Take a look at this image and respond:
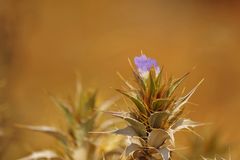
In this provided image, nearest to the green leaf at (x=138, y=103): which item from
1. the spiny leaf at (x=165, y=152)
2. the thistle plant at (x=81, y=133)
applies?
the spiny leaf at (x=165, y=152)

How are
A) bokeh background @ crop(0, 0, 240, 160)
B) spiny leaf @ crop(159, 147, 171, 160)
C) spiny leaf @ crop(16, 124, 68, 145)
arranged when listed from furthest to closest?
bokeh background @ crop(0, 0, 240, 160) < spiny leaf @ crop(16, 124, 68, 145) < spiny leaf @ crop(159, 147, 171, 160)

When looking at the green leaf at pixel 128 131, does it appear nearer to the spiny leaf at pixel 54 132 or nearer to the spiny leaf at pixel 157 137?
the spiny leaf at pixel 157 137

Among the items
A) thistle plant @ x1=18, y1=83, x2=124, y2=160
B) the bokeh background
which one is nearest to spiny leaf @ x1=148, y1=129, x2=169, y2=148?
thistle plant @ x1=18, y1=83, x2=124, y2=160

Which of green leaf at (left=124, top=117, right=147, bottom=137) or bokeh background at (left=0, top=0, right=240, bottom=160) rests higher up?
A: green leaf at (left=124, top=117, right=147, bottom=137)

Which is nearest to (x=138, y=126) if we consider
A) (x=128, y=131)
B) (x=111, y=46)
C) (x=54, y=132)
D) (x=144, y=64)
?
(x=128, y=131)

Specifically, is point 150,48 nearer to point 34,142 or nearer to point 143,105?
point 34,142

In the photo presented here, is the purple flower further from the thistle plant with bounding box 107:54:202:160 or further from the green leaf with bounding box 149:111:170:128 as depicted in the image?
the green leaf with bounding box 149:111:170:128

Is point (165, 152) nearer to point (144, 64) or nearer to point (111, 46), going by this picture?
point (144, 64)
